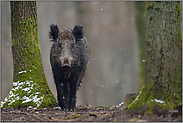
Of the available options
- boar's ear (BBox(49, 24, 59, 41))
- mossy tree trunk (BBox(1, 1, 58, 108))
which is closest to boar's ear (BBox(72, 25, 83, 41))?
boar's ear (BBox(49, 24, 59, 41))

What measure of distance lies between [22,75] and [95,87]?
12739 mm

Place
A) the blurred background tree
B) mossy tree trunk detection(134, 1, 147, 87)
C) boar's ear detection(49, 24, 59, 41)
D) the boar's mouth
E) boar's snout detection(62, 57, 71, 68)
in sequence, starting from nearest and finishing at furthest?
boar's snout detection(62, 57, 71, 68) → the boar's mouth → boar's ear detection(49, 24, 59, 41) → mossy tree trunk detection(134, 1, 147, 87) → the blurred background tree

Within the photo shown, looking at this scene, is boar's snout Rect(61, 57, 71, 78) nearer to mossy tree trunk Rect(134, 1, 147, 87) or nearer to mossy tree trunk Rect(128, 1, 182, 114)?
mossy tree trunk Rect(128, 1, 182, 114)

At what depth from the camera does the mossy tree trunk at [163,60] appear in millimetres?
4242

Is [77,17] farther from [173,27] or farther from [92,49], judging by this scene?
[173,27]

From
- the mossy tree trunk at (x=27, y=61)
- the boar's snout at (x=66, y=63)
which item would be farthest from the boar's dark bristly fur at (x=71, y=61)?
the mossy tree trunk at (x=27, y=61)

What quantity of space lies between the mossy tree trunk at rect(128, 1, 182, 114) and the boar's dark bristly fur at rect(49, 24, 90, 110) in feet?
8.46

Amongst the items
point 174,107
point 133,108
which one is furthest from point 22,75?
point 174,107

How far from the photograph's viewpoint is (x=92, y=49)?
64.8 feet

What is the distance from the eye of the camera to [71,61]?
21.0ft

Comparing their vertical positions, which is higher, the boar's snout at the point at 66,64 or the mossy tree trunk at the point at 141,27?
the mossy tree trunk at the point at 141,27

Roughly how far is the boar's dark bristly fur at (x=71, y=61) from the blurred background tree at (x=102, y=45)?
11773mm

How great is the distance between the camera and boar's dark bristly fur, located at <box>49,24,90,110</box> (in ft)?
21.4

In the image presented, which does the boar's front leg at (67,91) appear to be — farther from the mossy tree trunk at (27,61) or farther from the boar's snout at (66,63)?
the boar's snout at (66,63)
